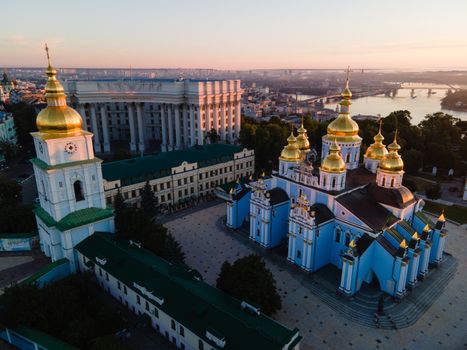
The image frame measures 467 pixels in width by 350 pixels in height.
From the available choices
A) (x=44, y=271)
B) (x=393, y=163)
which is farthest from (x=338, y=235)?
(x=44, y=271)

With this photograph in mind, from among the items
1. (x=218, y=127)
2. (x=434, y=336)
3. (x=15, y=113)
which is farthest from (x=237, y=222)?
(x=15, y=113)

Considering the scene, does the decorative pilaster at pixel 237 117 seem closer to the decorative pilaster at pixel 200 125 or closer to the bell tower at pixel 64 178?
the decorative pilaster at pixel 200 125

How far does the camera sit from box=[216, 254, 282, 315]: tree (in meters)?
19.7

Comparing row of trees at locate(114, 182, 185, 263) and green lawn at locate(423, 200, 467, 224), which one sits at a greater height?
row of trees at locate(114, 182, 185, 263)

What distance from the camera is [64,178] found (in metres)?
21.9

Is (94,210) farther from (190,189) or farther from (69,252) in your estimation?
(190,189)

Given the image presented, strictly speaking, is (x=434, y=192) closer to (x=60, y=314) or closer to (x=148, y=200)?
(x=148, y=200)

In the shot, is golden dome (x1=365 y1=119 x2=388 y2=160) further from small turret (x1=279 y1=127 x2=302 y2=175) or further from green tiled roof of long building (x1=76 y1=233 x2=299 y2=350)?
green tiled roof of long building (x1=76 y1=233 x2=299 y2=350)

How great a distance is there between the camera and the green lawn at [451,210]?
35.4 meters

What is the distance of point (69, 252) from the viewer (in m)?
23.0

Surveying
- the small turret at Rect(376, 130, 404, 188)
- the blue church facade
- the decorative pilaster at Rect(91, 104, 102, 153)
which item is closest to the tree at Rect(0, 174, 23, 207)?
the blue church facade

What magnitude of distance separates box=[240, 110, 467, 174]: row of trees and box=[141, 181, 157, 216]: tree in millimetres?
22182

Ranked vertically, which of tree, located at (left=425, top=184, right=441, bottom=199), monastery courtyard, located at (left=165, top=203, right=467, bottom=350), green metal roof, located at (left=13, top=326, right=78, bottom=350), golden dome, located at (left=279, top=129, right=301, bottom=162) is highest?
golden dome, located at (left=279, top=129, right=301, bottom=162)

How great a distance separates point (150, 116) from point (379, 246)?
59418mm
